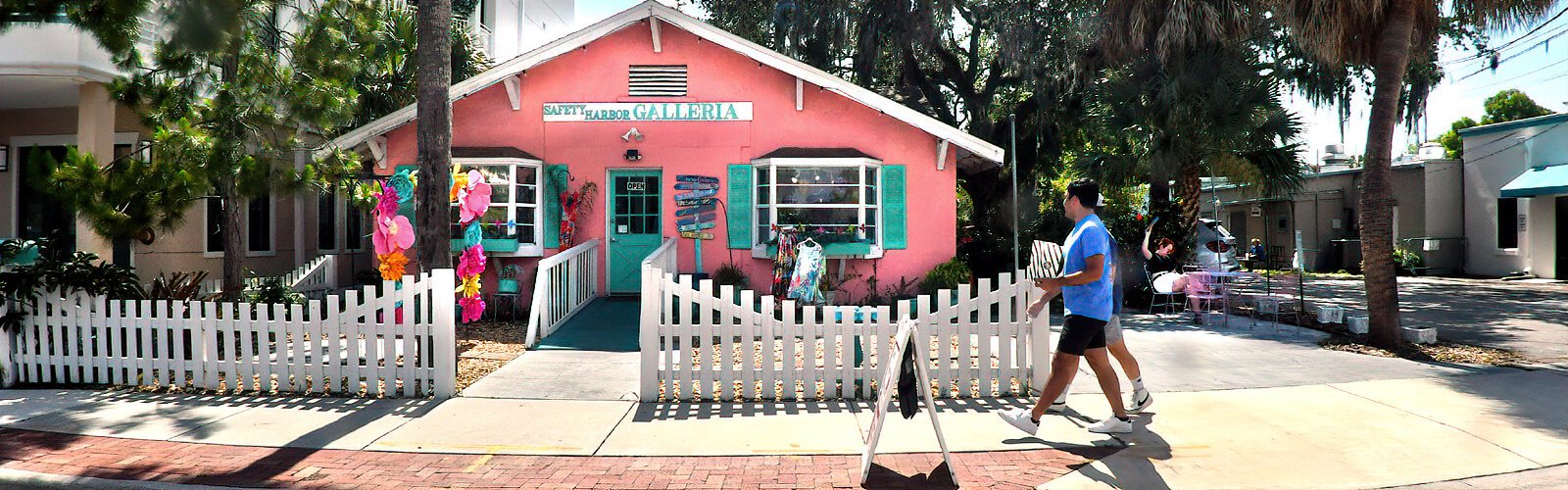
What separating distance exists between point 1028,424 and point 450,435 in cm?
374

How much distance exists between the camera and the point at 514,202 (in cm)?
1244

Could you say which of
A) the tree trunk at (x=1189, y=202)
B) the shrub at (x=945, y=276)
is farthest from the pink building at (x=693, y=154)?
the tree trunk at (x=1189, y=202)

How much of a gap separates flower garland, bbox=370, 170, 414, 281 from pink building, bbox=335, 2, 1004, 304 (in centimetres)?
360

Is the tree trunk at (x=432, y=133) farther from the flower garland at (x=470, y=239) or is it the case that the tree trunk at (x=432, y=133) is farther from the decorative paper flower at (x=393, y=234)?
the flower garland at (x=470, y=239)

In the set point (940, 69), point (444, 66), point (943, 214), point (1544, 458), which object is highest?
point (940, 69)

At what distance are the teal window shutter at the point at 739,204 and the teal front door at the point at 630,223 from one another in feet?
3.67

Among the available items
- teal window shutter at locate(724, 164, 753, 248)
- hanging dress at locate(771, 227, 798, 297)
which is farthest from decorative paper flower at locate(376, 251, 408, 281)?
teal window shutter at locate(724, 164, 753, 248)

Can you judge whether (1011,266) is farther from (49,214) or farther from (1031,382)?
(49,214)

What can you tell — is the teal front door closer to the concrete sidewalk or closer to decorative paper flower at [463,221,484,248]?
decorative paper flower at [463,221,484,248]

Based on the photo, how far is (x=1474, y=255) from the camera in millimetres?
23250

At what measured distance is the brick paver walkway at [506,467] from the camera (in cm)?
463

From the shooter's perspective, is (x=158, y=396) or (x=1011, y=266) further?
(x=1011, y=266)

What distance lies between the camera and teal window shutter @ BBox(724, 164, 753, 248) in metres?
12.8

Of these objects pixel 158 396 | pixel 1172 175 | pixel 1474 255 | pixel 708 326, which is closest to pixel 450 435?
pixel 708 326
